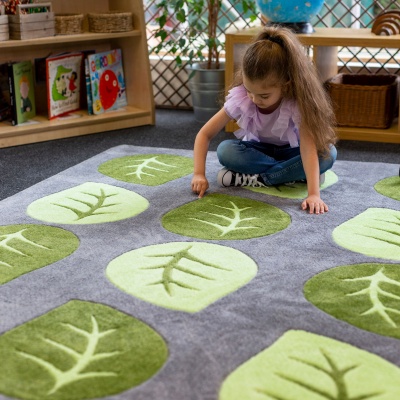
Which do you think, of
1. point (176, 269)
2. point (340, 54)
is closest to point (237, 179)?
point (176, 269)

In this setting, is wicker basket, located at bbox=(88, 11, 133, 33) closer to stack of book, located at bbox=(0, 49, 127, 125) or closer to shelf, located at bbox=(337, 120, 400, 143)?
stack of book, located at bbox=(0, 49, 127, 125)

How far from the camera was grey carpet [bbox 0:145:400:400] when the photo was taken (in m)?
1.01

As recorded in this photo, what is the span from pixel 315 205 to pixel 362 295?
46 centimetres

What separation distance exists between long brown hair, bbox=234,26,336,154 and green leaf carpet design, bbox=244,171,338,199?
0.14 meters

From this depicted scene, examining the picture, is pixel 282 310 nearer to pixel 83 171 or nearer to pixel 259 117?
pixel 259 117

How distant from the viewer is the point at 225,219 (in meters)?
1.60

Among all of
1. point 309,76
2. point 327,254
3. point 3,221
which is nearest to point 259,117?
point 309,76

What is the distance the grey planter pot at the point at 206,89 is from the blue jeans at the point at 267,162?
829mm

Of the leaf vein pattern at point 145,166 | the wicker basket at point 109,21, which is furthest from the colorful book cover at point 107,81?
the leaf vein pattern at point 145,166

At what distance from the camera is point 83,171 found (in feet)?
6.63

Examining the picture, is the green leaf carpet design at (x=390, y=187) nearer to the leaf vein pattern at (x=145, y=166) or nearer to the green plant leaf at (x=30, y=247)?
the leaf vein pattern at (x=145, y=166)

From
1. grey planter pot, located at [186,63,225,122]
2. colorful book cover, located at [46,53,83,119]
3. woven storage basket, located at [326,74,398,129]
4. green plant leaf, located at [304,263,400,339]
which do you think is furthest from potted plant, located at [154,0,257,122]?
green plant leaf, located at [304,263,400,339]

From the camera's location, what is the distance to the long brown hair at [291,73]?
1.60 m

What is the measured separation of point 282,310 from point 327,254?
27 centimetres
